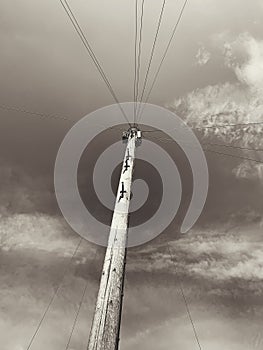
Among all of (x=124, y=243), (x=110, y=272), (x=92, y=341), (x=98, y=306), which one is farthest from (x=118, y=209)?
(x=92, y=341)

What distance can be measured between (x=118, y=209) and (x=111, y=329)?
2035 mm

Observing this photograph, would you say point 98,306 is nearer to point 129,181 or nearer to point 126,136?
point 129,181

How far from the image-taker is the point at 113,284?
5031mm

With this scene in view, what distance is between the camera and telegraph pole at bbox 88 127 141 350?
4.60 meters

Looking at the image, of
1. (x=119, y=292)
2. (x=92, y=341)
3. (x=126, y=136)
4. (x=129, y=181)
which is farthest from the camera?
(x=126, y=136)

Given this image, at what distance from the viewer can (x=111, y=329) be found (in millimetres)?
4664

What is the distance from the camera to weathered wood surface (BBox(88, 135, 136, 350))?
A: 4594mm

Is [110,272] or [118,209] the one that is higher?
[118,209]

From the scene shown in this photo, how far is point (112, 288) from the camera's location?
4.99m

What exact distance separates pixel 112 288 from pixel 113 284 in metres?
0.06

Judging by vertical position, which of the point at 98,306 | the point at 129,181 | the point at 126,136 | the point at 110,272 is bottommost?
the point at 98,306

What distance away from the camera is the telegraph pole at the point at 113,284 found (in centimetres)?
460

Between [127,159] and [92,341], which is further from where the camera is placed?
[127,159]

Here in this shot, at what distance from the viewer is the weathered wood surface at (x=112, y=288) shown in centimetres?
459
